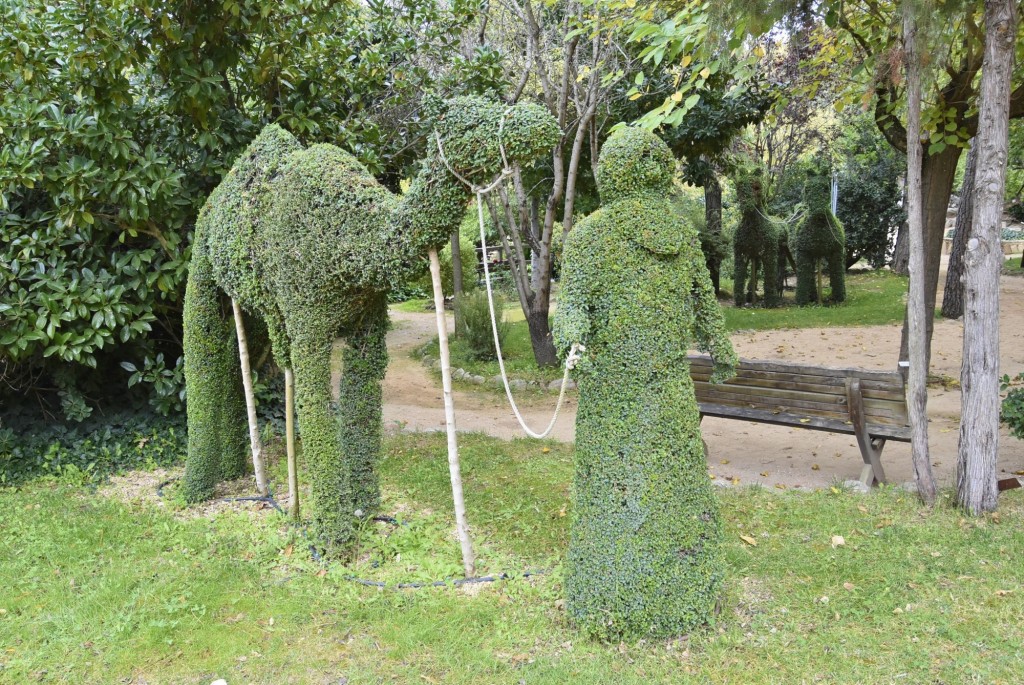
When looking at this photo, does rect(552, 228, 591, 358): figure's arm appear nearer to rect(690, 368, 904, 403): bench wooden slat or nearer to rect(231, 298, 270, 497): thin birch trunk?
rect(690, 368, 904, 403): bench wooden slat

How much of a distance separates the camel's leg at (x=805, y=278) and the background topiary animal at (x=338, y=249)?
12.8 metres

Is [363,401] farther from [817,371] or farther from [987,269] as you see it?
[987,269]

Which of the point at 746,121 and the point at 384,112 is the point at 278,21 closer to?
the point at 384,112

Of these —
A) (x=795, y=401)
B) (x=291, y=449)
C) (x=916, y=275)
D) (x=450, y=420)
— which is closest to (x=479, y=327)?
(x=795, y=401)

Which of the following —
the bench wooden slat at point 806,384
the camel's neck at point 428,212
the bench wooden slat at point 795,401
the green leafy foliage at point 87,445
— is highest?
the camel's neck at point 428,212

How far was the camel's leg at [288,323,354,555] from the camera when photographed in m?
4.79

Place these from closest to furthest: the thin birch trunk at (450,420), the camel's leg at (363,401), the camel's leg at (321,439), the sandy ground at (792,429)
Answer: the thin birch trunk at (450,420) < the camel's leg at (321,439) < the camel's leg at (363,401) < the sandy ground at (792,429)

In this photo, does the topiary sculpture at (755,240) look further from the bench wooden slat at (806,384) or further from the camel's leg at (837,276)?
the bench wooden slat at (806,384)

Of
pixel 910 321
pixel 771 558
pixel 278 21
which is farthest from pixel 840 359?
pixel 278 21

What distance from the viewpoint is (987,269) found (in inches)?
199

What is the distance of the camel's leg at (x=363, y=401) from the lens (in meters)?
4.94

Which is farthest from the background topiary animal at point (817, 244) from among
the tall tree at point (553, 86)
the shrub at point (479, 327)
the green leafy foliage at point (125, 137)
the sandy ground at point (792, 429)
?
the green leafy foliage at point (125, 137)

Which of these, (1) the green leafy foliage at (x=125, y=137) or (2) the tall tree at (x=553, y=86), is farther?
(2) the tall tree at (x=553, y=86)

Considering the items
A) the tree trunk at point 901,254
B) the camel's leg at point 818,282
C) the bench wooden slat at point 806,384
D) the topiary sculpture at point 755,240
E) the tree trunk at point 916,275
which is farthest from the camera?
the tree trunk at point 901,254
